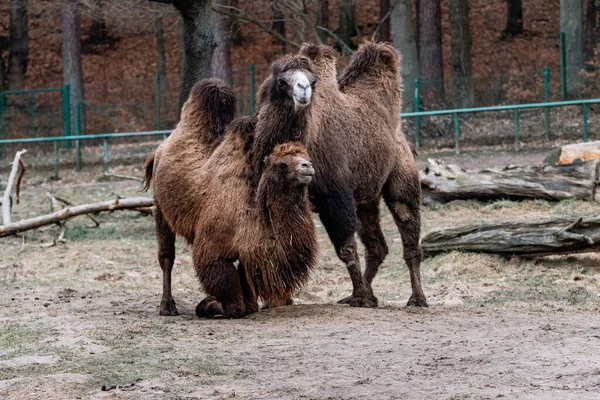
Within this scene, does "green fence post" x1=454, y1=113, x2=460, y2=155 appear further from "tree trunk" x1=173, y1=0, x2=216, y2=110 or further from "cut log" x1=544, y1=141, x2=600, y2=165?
"tree trunk" x1=173, y1=0, x2=216, y2=110

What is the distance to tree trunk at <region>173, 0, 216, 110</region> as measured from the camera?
14.5 meters

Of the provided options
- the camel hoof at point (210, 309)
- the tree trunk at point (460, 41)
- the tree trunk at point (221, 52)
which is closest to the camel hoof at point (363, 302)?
the camel hoof at point (210, 309)

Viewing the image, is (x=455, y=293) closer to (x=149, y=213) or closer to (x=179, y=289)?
(x=179, y=289)

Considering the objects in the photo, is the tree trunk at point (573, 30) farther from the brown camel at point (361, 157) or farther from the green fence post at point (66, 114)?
the brown camel at point (361, 157)

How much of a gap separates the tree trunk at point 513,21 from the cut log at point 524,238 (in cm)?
2284

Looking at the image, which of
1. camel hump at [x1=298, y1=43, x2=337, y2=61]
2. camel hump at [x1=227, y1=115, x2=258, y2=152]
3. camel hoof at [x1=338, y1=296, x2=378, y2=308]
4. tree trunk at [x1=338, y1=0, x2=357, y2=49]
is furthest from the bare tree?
tree trunk at [x1=338, y1=0, x2=357, y2=49]

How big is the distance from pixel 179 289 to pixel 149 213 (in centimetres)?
384

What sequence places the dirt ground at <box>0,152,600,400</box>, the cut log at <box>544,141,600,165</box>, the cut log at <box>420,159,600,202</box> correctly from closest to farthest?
the dirt ground at <box>0,152,600,400</box>, the cut log at <box>420,159,600,202</box>, the cut log at <box>544,141,600,165</box>

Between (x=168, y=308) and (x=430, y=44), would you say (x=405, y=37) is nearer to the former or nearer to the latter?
(x=430, y=44)

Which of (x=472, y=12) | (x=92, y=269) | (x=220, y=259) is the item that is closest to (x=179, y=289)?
(x=92, y=269)

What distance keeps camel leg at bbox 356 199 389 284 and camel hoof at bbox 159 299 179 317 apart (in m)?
A: 1.86

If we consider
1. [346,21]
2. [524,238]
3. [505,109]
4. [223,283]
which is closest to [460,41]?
[346,21]

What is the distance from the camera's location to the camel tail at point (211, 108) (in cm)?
845

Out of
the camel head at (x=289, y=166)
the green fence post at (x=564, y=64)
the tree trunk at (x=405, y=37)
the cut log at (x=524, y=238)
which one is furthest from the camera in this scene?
the tree trunk at (x=405, y=37)
